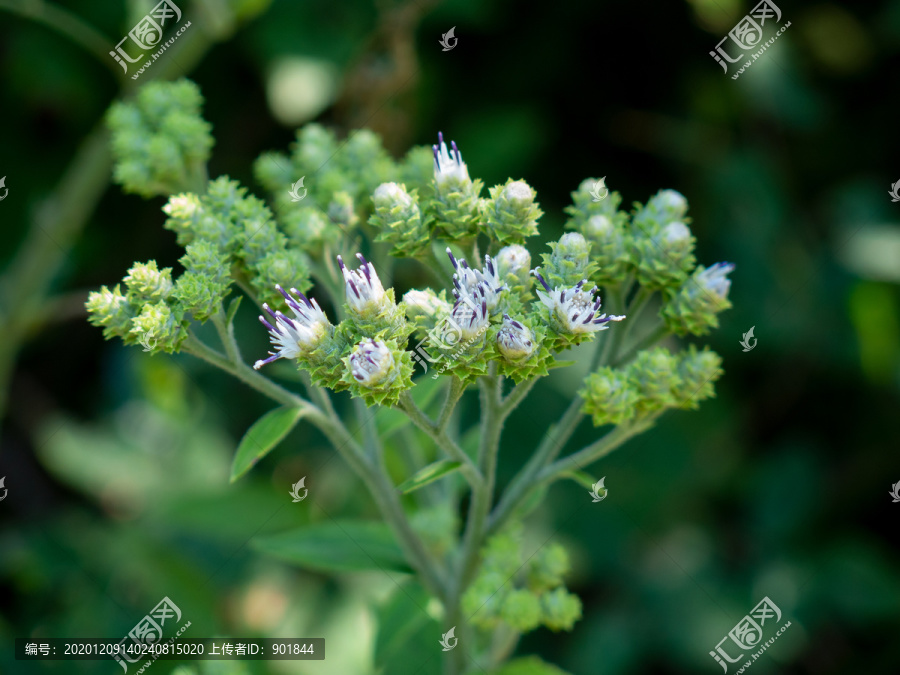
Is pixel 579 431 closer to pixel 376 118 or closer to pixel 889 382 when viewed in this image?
pixel 889 382

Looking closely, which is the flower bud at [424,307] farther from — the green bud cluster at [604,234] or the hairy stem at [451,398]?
Result: the green bud cluster at [604,234]

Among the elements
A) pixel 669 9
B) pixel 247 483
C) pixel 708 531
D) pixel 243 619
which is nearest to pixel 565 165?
pixel 669 9

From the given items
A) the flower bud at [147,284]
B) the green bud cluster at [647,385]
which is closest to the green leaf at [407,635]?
the green bud cluster at [647,385]
